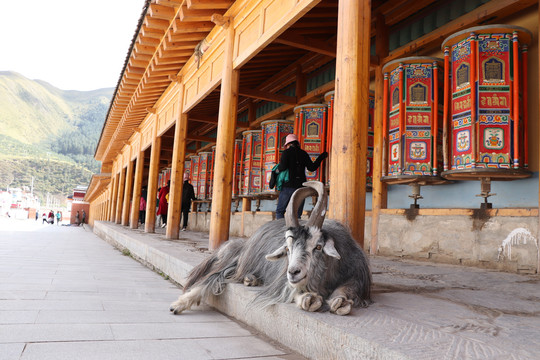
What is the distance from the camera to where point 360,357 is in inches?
70.9

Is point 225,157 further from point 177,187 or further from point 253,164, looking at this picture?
point 253,164

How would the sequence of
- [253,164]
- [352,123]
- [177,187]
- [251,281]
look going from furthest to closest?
[253,164] → [177,187] → [352,123] → [251,281]

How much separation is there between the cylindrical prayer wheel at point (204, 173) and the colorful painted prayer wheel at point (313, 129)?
6.36 metres

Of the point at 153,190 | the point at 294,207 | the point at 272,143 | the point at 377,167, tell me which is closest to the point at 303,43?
the point at 377,167

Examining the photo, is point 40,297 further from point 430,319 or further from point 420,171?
point 420,171

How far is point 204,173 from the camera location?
44.2ft

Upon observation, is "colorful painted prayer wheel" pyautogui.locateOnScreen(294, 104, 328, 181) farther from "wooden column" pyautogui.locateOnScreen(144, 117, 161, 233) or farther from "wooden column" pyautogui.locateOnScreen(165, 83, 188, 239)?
"wooden column" pyautogui.locateOnScreen(144, 117, 161, 233)

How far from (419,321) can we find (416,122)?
3.78 metres

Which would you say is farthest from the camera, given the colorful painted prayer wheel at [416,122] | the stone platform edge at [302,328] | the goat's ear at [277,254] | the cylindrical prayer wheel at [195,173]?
the cylindrical prayer wheel at [195,173]

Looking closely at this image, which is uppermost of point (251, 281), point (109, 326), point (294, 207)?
point (294, 207)

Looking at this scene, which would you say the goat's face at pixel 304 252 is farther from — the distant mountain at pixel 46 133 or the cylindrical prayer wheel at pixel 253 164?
the distant mountain at pixel 46 133

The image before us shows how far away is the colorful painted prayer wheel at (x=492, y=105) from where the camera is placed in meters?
4.57

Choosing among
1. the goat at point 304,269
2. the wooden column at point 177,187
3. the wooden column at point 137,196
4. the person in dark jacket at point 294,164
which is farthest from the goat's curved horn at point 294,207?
the wooden column at point 137,196

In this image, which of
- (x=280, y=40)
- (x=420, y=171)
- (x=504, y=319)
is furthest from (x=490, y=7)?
(x=504, y=319)
